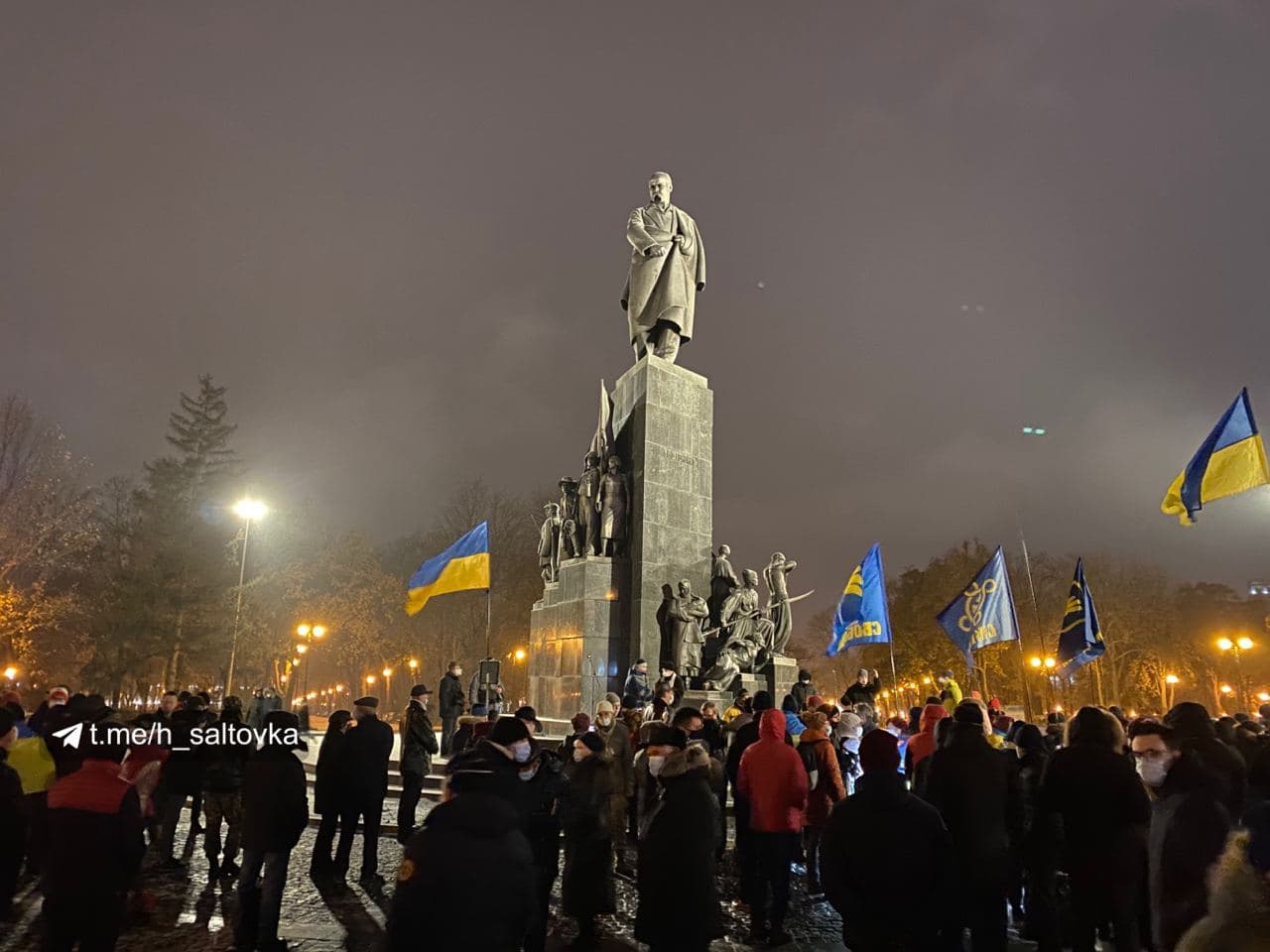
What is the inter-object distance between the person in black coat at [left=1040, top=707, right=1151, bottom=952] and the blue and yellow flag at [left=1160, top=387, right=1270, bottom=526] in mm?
9203

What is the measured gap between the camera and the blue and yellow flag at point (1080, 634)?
45.5 ft

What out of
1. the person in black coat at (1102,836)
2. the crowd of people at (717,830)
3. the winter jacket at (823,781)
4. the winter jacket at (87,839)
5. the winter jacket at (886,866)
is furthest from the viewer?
the winter jacket at (823,781)

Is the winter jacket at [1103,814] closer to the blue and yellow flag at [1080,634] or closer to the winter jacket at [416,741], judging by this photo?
the winter jacket at [416,741]

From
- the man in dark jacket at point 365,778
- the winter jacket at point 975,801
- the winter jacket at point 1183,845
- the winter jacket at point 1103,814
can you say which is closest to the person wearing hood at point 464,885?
the winter jacket at point 975,801

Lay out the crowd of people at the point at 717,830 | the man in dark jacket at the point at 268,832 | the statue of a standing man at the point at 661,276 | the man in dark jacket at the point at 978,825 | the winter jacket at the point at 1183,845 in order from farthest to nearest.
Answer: the statue of a standing man at the point at 661,276 < the man in dark jacket at the point at 268,832 < the man in dark jacket at the point at 978,825 < the winter jacket at the point at 1183,845 < the crowd of people at the point at 717,830

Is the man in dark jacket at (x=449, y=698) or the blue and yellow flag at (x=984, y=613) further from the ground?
the blue and yellow flag at (x=984, y=613)

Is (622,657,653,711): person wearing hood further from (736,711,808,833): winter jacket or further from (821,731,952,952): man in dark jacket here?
(821,731,952,952): man in dark jacket

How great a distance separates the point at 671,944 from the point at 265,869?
3145 millimetres

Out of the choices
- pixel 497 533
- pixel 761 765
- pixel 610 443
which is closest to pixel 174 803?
pixel 761 765

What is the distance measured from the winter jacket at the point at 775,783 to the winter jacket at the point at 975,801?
1.19 meters

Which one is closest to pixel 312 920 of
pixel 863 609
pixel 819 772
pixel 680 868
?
pixel 680 868

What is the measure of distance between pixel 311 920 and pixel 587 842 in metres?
2.42

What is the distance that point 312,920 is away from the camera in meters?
6.48

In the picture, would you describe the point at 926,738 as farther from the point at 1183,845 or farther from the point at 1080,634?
the point at 1080,634
